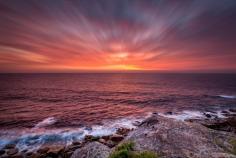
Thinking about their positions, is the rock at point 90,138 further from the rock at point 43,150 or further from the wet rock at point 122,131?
the rock at point 43,150

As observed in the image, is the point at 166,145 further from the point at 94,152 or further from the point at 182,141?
the point at 94,152

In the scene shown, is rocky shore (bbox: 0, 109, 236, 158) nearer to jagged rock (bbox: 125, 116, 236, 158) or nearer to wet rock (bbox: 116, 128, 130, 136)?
jagged rock (bbox: 125, 116, 236, 158)

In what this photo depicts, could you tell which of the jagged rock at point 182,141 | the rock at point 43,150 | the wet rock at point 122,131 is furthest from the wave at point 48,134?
the jagged rock at point 182,141

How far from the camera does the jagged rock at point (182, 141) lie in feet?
29.8

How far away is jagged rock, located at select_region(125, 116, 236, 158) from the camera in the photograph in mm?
9094

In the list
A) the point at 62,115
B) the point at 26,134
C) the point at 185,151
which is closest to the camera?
the point at 185,151

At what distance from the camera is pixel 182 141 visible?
34.3ft

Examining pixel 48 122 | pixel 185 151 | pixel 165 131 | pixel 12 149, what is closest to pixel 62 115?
pixel 48 122

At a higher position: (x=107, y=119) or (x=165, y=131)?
(x=165, y=131)

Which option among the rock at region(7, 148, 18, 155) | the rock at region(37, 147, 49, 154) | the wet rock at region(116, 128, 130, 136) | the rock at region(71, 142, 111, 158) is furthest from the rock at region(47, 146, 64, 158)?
the wet rock at region(116, 128, 130, 136)

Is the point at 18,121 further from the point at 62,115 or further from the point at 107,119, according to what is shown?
the point at 107,119

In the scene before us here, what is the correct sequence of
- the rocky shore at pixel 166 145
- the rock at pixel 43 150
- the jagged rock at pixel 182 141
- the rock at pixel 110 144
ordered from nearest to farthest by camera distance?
1. the jagged rock at pixel 182 141
2. the rocky shore at pixel 166 145
3. the rock at pixel 43 150
4. the rock at pixel 110 144

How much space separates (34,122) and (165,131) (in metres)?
21.3

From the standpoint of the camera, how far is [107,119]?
25.2 meters
